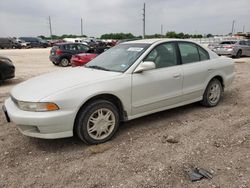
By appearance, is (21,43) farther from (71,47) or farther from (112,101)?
(112,101)

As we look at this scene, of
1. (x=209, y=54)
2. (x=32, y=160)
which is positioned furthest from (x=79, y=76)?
(x=209, y=54)

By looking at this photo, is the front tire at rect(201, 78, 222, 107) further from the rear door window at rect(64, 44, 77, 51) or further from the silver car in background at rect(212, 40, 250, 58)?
the silver car in background at rect(212, 40, 250, 58)

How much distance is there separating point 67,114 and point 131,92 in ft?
3.48

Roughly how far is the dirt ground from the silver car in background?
14.3 meters

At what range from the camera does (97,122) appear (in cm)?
354

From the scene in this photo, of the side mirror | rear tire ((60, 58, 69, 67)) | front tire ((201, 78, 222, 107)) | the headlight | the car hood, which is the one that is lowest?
rear tire ((60, 58, 69, 67))

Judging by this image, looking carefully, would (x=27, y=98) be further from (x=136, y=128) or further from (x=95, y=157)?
(x=136, y=128)

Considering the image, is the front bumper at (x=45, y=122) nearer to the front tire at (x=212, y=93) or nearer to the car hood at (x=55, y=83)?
the car hood at (x=55, y=83)

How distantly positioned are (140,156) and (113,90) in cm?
101

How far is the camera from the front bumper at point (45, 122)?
3.13 m

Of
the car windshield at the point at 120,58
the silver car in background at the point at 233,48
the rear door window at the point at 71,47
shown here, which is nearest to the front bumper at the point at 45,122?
the car windshield at the point at 120,58

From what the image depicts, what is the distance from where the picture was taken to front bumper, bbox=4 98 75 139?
3.13m

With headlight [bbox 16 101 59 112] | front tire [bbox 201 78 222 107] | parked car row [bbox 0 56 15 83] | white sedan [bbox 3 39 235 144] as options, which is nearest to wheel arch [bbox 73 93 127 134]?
white sedan [bbox 3 39 235 144]

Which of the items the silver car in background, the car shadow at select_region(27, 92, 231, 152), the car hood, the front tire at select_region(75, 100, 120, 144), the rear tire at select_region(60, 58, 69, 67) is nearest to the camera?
the car hood
